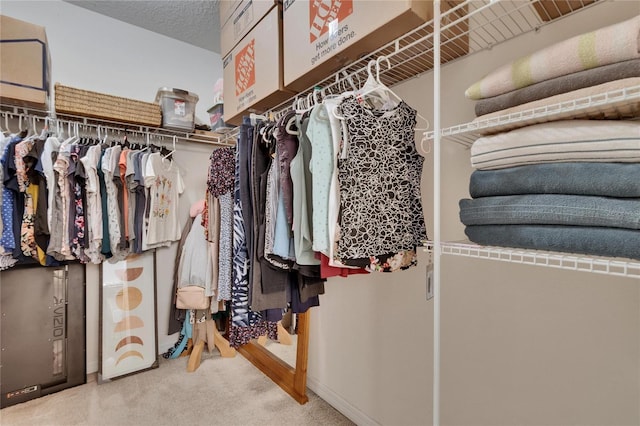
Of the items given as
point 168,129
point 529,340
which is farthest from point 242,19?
point 529,340

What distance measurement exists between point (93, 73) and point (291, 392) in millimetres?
2658

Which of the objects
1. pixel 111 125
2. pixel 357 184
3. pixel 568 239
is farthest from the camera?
pixel 111 125

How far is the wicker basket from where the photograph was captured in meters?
1.82

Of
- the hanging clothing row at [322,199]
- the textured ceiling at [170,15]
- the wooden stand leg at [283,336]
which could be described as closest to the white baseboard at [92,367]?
the wooden stand leg at [283,336]

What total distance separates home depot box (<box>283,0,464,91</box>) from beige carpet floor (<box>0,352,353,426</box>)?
5.72 ft

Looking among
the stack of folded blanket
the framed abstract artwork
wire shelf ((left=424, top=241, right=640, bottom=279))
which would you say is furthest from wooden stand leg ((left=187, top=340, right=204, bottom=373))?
the stack of folded blanket

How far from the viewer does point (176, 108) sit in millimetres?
2246

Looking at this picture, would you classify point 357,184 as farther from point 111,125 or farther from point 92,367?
point 92,367

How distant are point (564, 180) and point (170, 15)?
2.78 metres

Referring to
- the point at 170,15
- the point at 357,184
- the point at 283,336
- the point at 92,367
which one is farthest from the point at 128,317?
the point at 170,15

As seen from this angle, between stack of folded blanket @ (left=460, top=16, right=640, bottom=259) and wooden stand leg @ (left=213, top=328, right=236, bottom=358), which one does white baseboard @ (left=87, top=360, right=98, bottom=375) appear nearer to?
wooden stand leg @ (left=213, top=328, right=236, bottom=358)

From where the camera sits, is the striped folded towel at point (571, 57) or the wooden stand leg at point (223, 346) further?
the wooden stand leg at point (223, 346)

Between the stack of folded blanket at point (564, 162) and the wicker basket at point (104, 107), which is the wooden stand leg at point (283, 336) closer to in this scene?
the stack of folded blanket at point (564, 162)

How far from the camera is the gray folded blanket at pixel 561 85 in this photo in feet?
2.02
